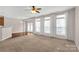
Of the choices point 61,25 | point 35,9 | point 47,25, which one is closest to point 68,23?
point 61,25

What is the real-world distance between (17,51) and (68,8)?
3.54ft

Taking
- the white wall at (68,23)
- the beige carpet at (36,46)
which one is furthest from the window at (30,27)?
the beige carpet at (36,46)

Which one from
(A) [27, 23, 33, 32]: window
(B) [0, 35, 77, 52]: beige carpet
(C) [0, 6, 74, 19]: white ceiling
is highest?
(C) [0, 6, 74, 19]: white ceiling

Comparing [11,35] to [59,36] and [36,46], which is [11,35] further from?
[59,36]

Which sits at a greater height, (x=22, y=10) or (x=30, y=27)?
(x=22, y=10)

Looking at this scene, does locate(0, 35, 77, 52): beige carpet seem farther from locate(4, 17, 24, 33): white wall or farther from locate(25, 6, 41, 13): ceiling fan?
locate(25, 6, 41, 13): ceiling fan

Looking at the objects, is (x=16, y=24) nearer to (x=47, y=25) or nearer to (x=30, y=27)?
(x=30, y=27)

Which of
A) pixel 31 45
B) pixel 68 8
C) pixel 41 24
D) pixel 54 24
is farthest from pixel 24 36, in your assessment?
pixel 68 8

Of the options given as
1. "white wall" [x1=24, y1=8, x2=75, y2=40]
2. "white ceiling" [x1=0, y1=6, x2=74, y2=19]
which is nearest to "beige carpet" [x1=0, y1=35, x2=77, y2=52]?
"white wall" [x1=24, y1=8, x2=75, y2=40]

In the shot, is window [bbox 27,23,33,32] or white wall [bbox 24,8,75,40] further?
window [bbox 27,23,33,32]

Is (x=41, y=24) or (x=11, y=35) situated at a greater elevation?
(x=41, y=24)

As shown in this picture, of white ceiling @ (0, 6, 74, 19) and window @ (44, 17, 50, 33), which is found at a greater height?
white ceiling @ (0, 6, 74, 19)

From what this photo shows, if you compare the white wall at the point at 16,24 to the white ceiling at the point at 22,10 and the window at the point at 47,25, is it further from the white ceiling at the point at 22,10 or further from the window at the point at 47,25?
the window at the point at 47,25
